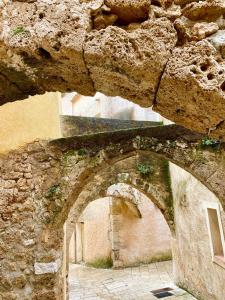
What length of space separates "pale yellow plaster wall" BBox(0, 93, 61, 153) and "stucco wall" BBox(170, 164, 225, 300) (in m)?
3.18

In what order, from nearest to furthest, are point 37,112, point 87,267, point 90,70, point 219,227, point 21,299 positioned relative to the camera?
point 90,70 < point 21,299 < point 37,112 < point 219,227 < point 87,267

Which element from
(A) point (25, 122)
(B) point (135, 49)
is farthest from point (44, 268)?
(B) point (135, 49)

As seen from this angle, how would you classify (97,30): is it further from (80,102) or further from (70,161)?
(80,102)

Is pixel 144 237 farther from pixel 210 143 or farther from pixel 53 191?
pixel 53 191

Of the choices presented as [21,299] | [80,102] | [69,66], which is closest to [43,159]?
[21,299]

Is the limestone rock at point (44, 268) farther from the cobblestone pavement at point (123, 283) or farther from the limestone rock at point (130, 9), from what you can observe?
the limestone rock at point (130, 9)

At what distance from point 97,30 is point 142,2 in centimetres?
27

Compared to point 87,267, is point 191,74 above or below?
above

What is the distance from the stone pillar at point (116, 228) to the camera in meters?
9.71

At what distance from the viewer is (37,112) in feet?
15.0

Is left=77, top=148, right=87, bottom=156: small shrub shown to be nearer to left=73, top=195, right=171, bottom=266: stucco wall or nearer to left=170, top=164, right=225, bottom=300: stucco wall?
left=170, top=164, right=225, bottom=300: stucco wall

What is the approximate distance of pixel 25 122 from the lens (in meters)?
4.37

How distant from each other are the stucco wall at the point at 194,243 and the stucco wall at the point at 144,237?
262 cm

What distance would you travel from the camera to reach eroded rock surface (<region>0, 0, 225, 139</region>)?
146 centimetres
